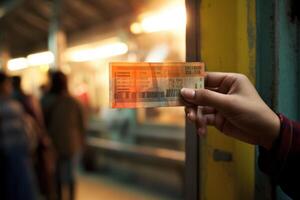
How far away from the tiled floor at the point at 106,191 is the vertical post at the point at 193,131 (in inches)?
155

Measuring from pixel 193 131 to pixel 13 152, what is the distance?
2890 millimetres

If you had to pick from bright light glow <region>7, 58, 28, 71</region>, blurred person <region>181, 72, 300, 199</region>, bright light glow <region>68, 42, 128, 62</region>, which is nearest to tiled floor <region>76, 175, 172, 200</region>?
bright light glow <region>68, 42, 128, 62</region>

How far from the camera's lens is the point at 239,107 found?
3.13 ft

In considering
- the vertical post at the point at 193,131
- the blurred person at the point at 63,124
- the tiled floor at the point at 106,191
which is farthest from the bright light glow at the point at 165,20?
the vertical post at the point at 193,131

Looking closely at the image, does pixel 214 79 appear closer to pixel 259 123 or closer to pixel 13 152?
pixel 259 123

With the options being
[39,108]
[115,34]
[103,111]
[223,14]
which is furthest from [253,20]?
[103,111]

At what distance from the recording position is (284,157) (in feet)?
3.22

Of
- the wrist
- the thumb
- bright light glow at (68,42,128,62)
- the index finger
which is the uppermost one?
bright light glow at (68,42,128,62)

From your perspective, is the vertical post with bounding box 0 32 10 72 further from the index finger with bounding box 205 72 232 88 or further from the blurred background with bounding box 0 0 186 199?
the index finger with bounding box 205 72 232 88

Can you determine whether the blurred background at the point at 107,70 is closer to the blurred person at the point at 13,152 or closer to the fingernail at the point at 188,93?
the blurred person at the point at 13,152

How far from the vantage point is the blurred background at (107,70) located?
551 cm

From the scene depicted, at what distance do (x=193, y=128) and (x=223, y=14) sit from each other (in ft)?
1.30

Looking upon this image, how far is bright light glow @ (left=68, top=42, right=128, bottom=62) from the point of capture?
6553 millimetres

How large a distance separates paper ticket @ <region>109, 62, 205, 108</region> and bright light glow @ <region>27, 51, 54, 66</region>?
26.4ft
